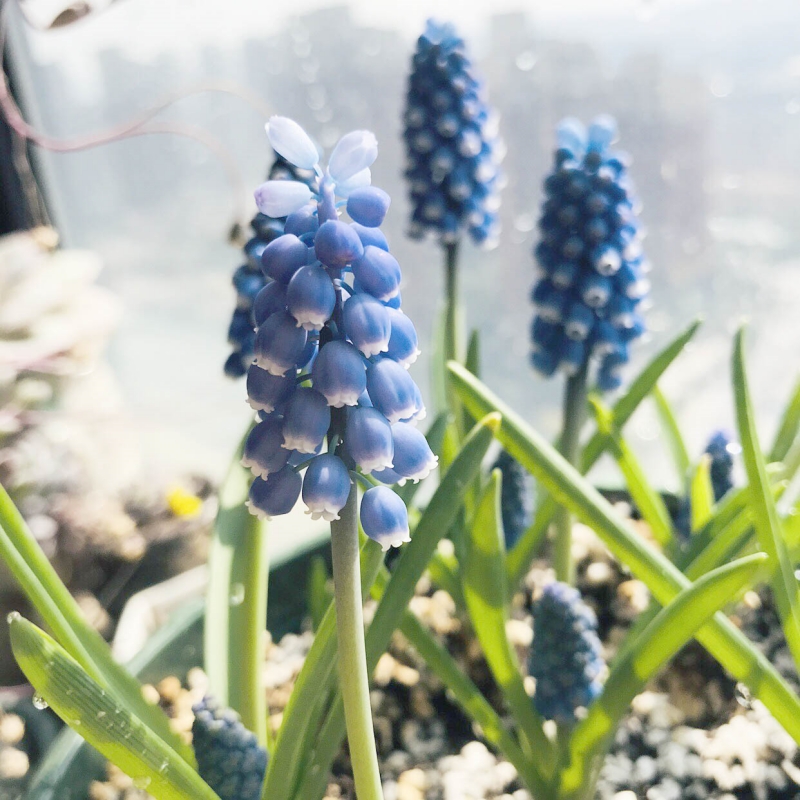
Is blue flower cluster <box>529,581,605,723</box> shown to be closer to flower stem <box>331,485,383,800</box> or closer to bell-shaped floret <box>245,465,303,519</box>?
flower stem <box>331,485,383,800</box>

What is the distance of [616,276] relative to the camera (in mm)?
826

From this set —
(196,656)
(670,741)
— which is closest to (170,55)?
(196,656)

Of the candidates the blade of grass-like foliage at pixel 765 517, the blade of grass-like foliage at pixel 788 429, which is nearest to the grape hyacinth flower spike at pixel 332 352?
the blade of grass-like foliage at pixel 765 517

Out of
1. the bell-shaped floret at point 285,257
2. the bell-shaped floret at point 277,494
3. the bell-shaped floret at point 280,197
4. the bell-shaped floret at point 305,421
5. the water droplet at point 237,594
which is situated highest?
the bell-shaped floret at point 280,197

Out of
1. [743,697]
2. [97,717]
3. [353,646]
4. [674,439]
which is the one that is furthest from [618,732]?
[97,717]

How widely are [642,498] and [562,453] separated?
0.43 feet

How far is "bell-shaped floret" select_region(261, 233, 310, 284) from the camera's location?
0.46m

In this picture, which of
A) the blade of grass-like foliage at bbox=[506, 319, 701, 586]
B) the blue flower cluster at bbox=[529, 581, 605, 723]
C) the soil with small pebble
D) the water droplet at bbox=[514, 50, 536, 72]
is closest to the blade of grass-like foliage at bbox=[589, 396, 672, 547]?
the blade of grass-like foliage at bbox=[506, 319, 701, 586]

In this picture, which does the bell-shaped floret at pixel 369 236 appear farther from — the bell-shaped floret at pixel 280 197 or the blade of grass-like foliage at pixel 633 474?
the blade of grass-like foliage at pixel 633 474

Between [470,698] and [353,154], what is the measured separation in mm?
578

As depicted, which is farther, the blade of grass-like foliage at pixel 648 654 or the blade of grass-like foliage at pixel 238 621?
the blade of grass-like foliage at pixel 238 621

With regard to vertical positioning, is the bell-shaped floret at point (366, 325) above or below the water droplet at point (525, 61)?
below

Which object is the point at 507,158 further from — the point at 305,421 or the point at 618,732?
the point at 305,421

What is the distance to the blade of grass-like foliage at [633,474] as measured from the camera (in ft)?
3.05
